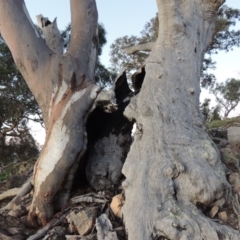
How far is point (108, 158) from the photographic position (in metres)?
3.61

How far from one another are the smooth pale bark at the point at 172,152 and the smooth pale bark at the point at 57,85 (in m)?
0.51

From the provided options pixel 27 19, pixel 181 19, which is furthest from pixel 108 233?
pixel 27 19

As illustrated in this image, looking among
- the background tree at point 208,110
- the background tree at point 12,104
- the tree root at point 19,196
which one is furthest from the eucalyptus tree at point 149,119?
the background tree at point 208,110

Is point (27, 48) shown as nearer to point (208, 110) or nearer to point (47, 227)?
point (47, 227)

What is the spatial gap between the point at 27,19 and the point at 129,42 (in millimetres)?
11852

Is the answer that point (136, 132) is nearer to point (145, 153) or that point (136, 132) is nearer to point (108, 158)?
point (145, 153)

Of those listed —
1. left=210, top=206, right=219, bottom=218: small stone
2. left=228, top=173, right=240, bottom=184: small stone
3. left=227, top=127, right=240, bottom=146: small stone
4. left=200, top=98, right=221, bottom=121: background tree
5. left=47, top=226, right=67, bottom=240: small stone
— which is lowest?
left=47, top=226, right=67, bottom=240: small stone

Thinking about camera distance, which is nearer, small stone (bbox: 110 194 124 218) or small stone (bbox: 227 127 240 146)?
small stone (bbox: 110 194 124 218)

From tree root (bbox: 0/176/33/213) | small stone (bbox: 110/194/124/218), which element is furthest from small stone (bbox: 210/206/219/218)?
tree root (bbox: 0/176/33/213)

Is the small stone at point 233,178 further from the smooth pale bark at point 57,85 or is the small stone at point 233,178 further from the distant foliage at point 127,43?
the distant foliage at point 127,43

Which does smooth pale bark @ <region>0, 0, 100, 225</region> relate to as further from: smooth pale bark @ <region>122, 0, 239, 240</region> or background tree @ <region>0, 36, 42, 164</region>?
background tree @ <region>0, 36, 42, 164</region>

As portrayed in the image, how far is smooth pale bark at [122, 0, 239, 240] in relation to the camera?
2.54 meters

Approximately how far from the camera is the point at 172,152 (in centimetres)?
294

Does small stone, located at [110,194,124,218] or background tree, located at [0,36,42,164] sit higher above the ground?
background tree, located at [0,36,42,164]
